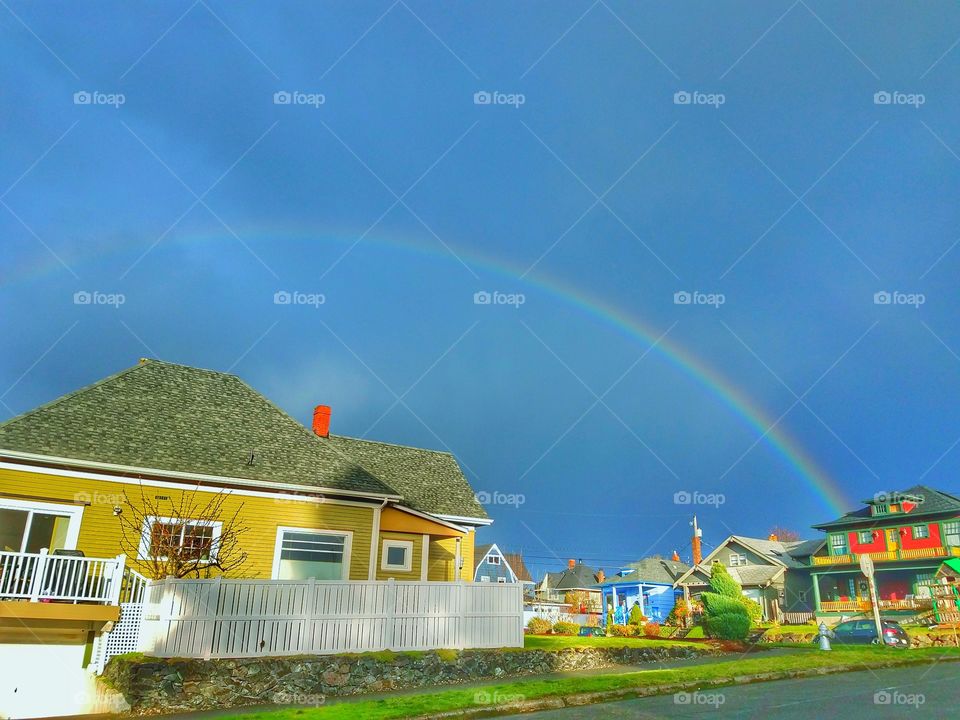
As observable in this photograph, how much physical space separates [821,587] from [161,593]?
51.1 metres

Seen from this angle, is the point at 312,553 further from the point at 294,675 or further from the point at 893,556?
the point at 893,556

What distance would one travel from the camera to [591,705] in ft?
37.7

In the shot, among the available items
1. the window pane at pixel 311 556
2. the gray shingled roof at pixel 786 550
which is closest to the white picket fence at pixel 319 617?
the window pane at pixel 311 556

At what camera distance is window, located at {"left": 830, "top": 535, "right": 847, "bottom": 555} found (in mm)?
50688

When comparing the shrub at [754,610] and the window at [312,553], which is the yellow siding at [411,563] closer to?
the window at [312,553]

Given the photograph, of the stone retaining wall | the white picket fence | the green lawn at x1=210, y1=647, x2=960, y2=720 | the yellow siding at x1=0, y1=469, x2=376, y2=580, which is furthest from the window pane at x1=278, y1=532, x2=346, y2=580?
the green lawn at x1=210, y1=647, x2=960, y2=720

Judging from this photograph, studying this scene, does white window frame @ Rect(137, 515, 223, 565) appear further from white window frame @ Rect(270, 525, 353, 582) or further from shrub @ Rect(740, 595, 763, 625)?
shrub @ Rect(740, 595, 763, 625)

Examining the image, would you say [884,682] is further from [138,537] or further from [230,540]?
[138,537]

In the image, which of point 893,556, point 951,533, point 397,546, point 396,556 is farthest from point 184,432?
point 893,556

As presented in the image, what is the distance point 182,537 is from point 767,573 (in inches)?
1945

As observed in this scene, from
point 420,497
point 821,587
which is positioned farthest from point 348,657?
point 821,587

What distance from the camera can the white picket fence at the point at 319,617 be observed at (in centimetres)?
1266

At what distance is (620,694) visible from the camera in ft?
40.3

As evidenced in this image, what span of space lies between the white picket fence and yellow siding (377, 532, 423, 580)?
7011 millimetres
